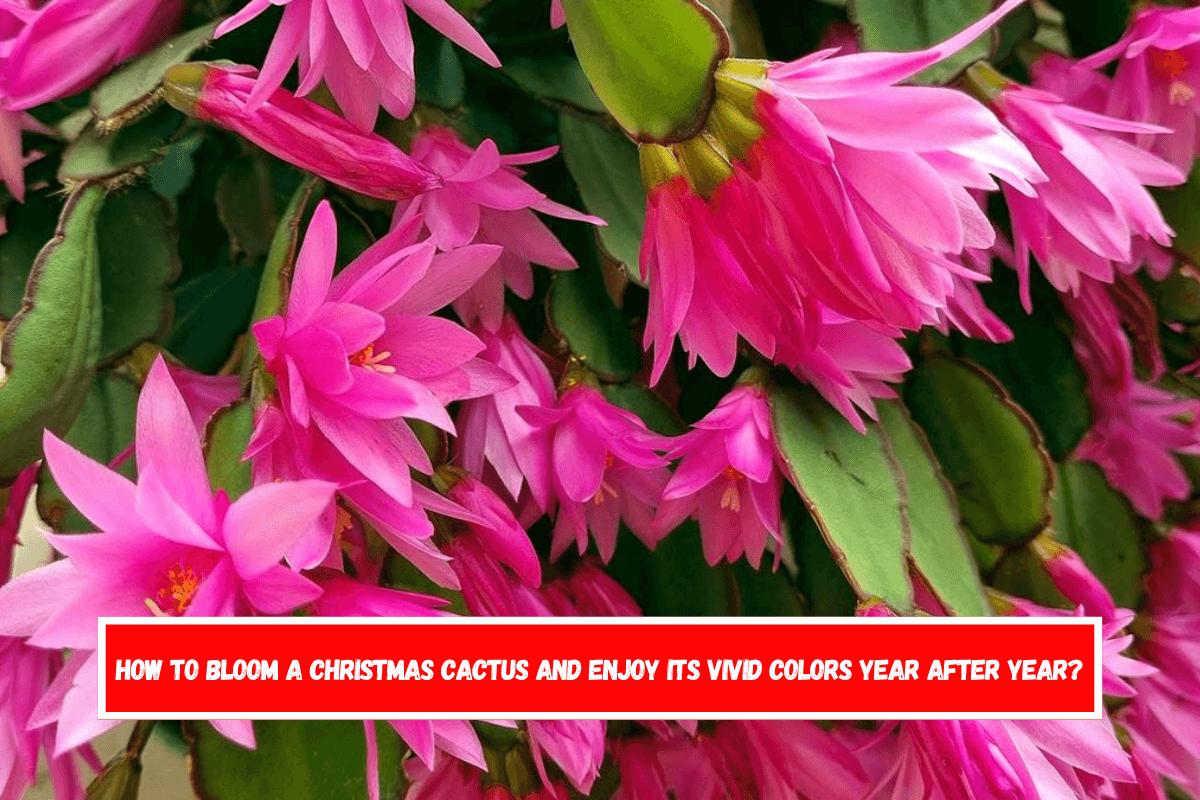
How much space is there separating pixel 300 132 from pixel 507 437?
0.13 m

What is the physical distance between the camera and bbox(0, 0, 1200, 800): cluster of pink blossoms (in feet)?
0.97

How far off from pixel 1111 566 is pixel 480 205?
346 mm

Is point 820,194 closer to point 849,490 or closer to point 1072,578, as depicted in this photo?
point 849,490

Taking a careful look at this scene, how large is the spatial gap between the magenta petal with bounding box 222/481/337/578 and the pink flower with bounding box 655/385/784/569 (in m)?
0.14

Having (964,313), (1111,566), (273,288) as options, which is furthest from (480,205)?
(1111,566)

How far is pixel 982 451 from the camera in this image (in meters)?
0.44

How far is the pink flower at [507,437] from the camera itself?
0.38 m

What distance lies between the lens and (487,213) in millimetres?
387

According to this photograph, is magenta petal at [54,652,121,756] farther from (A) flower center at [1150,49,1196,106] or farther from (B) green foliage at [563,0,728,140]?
(A) flower center at [1150,49,1196,106]

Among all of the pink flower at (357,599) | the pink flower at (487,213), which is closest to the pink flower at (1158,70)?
the pink flower at (487,213)

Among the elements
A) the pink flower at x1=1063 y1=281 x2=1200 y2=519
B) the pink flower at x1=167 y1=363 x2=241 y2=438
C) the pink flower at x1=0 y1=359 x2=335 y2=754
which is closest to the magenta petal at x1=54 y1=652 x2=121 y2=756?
the pink flower at x1=0 y1=359 x2=335 y2=754

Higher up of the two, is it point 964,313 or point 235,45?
point 235,45

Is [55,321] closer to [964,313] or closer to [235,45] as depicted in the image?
[235,45]

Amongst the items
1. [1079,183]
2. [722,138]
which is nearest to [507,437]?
[722,138]
